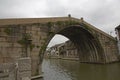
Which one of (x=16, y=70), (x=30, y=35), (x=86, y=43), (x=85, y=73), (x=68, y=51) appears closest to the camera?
(x=16, y=70)

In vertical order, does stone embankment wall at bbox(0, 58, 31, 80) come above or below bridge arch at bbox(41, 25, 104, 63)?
below

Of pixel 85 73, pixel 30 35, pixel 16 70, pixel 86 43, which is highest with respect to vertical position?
pixel 30 35

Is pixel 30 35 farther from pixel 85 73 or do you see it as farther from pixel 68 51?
pixel 68 51

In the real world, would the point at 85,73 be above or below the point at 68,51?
below

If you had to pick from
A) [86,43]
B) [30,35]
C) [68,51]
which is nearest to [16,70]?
[30,35]

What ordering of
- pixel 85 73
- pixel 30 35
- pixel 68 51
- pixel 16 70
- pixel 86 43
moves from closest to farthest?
pixel 16 70, pixel 30 35, pixel 85 73, pixel 86 43, pixel 68 51

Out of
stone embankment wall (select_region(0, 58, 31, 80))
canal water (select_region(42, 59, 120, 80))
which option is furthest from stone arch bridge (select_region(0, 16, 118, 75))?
stone embankment wall (select_region(0, 58, 31, 80))

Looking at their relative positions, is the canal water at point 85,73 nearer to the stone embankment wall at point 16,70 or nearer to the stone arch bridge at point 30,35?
the stone arch bridge at point 30,35

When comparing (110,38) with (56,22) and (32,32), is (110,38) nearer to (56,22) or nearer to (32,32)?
(56,22)

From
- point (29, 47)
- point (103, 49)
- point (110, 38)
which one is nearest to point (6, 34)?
point (29, 47)

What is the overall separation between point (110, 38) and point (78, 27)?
776 centimetres

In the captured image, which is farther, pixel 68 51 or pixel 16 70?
pixel 68 51

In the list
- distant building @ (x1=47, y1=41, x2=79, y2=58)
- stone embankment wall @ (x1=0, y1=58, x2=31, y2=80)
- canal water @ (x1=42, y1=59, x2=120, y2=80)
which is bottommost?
canal water @ (x1=42, y1=59, x2=120, y2=80)

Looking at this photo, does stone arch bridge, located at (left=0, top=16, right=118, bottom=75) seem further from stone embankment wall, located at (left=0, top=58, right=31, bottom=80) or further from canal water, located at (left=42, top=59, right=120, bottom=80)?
stone embankment wall, located at (left=0, top=58, right=31, bottom=80)
